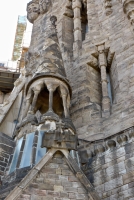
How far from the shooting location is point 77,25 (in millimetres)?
14766

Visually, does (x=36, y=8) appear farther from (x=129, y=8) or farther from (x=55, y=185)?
(x=55, y=185)

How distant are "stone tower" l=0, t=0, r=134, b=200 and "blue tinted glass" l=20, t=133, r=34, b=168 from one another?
3 centimetres

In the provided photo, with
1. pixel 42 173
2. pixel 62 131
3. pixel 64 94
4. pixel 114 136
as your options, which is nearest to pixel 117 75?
pixel 64 94

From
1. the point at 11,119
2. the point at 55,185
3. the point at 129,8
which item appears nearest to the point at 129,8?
the point at 129,8

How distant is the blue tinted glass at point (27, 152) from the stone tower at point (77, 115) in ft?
0.10

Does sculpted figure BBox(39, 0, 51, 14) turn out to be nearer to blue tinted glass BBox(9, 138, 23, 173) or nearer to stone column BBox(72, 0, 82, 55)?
stone column BBox(72, 0, 82, 55)

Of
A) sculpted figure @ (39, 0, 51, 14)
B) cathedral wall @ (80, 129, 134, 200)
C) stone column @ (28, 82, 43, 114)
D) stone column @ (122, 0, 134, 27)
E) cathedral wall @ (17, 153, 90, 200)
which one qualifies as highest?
sculpted figure @ (39, 0, 51, 14)

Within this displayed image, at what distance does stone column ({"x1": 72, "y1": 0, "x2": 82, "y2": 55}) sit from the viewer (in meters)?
13.6

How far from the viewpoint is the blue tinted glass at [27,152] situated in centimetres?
811

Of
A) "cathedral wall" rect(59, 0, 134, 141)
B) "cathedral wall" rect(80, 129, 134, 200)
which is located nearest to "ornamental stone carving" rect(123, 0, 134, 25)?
"cathedral wall" rect(59, 0, 134, 141)

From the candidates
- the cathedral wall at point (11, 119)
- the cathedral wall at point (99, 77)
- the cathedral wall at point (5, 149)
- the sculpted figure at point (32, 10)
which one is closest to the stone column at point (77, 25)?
the cathedral wall at point (99, 77)

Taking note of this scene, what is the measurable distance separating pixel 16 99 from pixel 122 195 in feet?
20.1

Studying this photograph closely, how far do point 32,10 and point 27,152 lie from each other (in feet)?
37.2

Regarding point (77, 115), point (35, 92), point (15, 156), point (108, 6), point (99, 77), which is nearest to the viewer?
point (15, 156)
